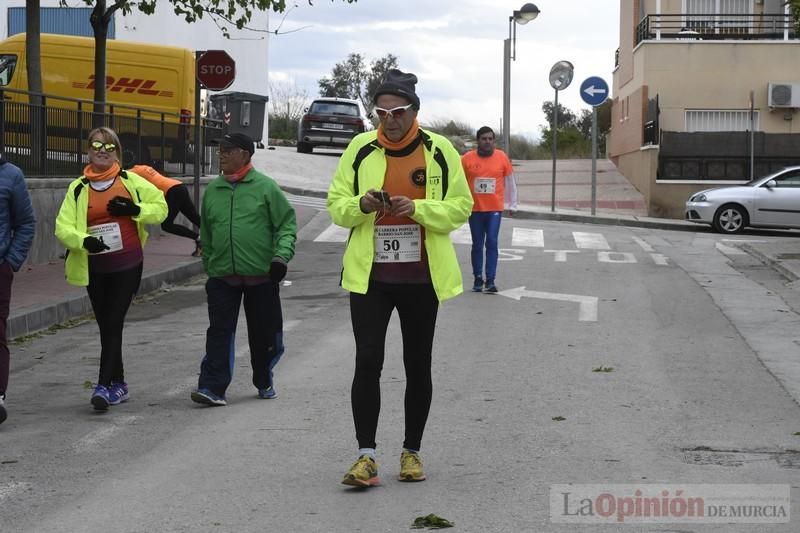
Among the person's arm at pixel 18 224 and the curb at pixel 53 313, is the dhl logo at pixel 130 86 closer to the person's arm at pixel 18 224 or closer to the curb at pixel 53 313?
the curb at pixel 53 313

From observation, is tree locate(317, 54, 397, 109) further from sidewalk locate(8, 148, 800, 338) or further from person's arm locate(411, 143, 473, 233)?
person's arm locate(411, 143, 473, 233)

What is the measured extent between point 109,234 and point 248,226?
89 centimetres

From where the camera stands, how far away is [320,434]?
25.8ft

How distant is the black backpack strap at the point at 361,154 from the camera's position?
21.5 ft

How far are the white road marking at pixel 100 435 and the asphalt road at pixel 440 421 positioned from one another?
0.03 m

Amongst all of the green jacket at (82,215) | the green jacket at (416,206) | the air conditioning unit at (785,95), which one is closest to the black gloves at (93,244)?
the green jacket at (82,215)

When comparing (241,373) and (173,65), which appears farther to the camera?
(173,65)

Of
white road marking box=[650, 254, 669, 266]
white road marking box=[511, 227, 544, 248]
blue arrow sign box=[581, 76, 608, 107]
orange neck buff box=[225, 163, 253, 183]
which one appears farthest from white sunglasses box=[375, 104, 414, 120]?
blue arrow sign box=[581, 76, 608, 107]

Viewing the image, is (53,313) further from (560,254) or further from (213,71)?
(560,254)

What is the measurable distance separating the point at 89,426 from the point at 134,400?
2.97ft

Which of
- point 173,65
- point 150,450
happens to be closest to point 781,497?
point 150,450

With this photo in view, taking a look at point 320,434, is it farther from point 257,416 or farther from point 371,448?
point 371,448

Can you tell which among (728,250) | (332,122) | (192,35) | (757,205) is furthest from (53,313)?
(192,35)

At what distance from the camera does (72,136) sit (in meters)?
20.0
